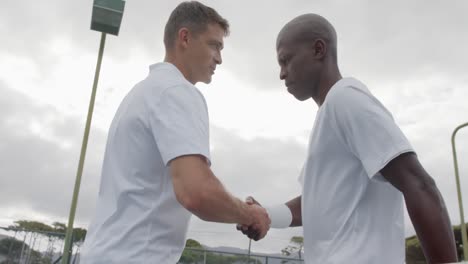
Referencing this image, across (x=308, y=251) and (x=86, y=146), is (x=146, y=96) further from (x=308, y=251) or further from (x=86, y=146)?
(x=86, y=146)

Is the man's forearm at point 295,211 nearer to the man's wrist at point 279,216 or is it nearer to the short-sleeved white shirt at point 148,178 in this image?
the man's wrist at point 279,216

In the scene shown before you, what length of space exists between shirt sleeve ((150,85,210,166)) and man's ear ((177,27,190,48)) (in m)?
0.51

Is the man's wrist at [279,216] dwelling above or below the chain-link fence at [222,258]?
below

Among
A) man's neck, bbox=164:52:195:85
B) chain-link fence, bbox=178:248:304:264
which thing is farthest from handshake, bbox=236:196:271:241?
chain-link fence, bbox=178:248:304:264

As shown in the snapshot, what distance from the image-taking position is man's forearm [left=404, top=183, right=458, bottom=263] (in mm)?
1562

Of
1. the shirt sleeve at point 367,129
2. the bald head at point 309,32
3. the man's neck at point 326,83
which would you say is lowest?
the shirt sleeve at point 367,129

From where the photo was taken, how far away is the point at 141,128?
216 cm

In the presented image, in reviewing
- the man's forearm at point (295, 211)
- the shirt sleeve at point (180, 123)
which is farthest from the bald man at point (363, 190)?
the man's forearm at point (295, 211)

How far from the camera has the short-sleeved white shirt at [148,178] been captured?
1983 mm

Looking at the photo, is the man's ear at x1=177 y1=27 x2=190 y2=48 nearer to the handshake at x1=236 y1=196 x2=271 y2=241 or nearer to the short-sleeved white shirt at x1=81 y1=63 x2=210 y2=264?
the short-sleeved white shirt at x1=81 y1=63 x2=210 y2=264

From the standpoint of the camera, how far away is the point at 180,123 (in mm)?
2051

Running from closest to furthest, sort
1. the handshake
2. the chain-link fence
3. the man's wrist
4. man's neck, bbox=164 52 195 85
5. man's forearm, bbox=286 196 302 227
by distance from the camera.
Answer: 1. the handshake
2. man's neck, bbox=164 52 195 85
3. the man's wrist
4. man's forearm, bbox=286 196 302 227
5. the chain-link fence

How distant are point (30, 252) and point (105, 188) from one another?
35.3 ft

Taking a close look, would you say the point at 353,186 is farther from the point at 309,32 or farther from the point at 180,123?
the point at 309,32
